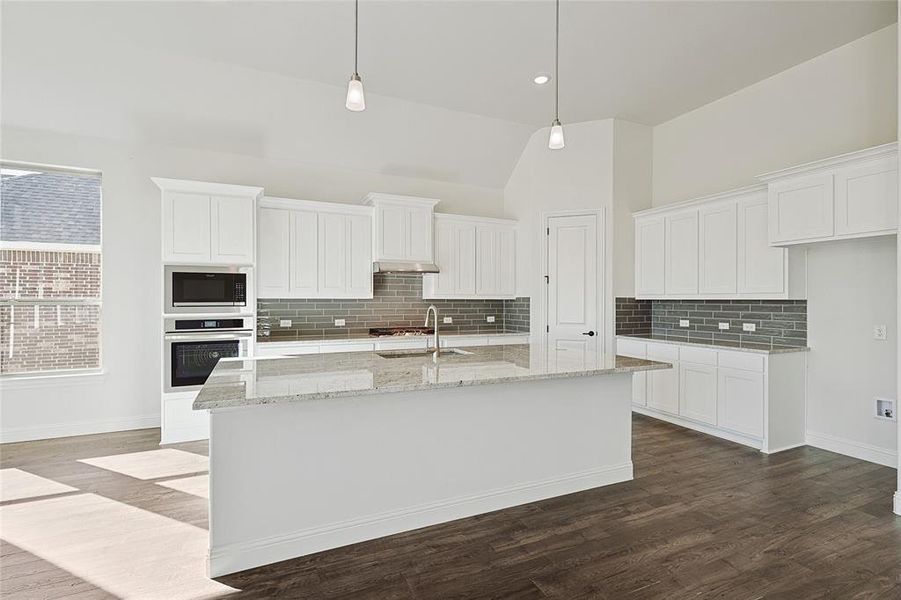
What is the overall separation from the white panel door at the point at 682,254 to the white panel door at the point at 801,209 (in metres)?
0.93

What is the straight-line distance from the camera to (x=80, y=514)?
3.00 metres

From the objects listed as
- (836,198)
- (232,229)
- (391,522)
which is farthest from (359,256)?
(836,198)

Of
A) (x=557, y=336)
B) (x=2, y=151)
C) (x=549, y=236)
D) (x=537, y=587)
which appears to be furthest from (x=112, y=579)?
(x=549, y=236)

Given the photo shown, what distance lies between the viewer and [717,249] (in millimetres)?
4871

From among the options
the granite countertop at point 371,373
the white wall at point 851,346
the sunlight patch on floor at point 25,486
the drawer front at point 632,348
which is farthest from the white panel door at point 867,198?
the sunlight patch on floor at point 25,486

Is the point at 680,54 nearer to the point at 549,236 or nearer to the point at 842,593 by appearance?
the point at 549,236

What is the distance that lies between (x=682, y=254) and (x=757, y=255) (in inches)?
32.3

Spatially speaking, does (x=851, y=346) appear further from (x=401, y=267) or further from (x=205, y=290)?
(x=205, y=290)

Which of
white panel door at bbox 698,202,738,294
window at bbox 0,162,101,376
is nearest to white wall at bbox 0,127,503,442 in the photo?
window at bbox 0,162,101,376

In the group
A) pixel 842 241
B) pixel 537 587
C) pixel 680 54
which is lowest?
pixel 537 587

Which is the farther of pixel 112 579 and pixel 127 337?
pixel 127 337

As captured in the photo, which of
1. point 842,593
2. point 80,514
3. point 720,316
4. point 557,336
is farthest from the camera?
point 557,336

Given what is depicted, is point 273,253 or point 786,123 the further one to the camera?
point 273,253

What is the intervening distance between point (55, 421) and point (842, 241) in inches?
287
